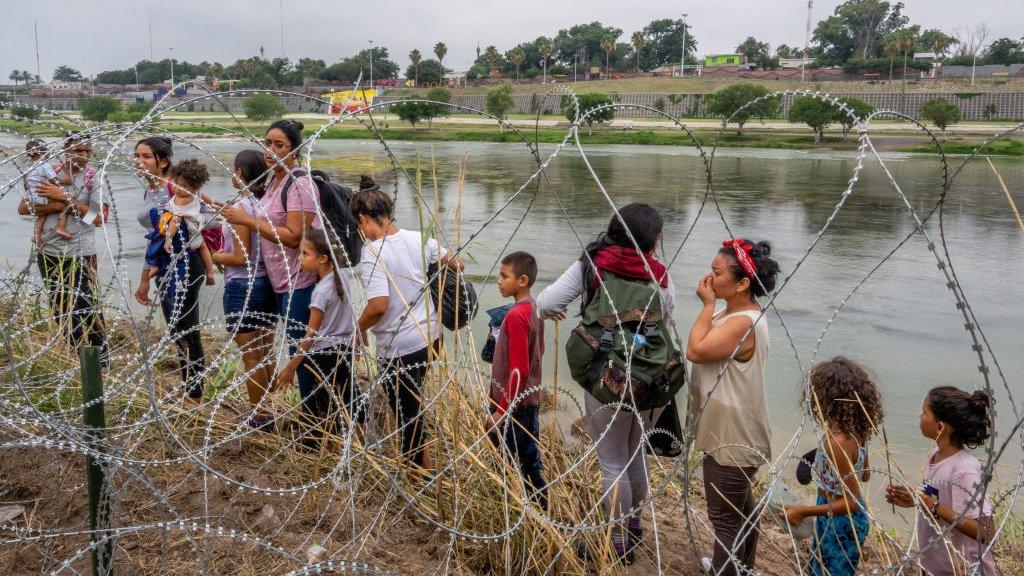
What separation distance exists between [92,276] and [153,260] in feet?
3.46

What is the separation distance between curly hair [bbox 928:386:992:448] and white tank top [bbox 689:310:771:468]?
0.60 m

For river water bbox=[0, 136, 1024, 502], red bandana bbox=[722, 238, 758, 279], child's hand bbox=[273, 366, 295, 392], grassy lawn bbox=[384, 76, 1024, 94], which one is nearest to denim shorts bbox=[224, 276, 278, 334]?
river water bbox=[0, 136, 1024, 502]

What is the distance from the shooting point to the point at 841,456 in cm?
308

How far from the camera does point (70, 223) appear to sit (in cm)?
557

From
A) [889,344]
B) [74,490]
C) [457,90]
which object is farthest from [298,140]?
[457,90]

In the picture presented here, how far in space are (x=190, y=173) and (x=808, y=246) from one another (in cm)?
1118

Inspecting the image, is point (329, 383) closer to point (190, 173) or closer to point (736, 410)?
point (190, 173)

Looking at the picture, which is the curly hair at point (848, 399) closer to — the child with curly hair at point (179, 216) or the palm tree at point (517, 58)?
the child with curly hair at point (179, 216)

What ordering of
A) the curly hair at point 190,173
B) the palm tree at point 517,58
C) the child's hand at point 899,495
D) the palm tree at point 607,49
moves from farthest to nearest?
the palm tree at point 607,49
the palm tree at point 517,58
the curly hair at point 190,173
the child's hand at point 899,495

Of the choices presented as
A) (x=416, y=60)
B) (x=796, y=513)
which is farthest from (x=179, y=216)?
(x=416, y=60)

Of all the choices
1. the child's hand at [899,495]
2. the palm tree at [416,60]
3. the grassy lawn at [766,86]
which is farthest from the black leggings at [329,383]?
the palm tree at [416,60]

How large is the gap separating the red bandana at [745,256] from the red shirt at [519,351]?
93cm

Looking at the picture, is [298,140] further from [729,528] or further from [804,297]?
[804,297]

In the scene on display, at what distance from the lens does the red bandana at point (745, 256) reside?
2.91 meters
